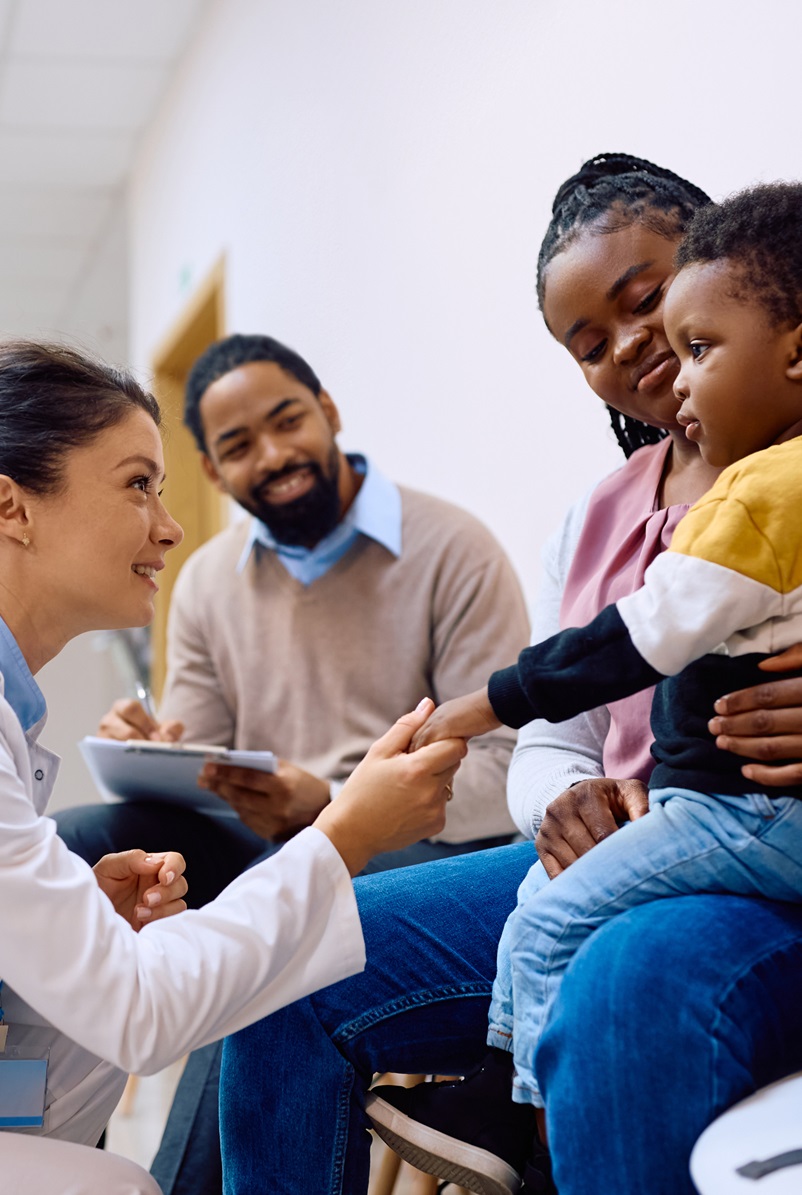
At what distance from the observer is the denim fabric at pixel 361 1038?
40.3 inches

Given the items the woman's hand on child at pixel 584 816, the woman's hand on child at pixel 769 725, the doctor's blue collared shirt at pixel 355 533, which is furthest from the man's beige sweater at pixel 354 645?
the woman's hand on child at pixel 769 725

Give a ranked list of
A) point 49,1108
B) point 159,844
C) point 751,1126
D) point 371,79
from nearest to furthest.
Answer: point 751,1126 < point 49,1108 < point 159,844 < point 371,79

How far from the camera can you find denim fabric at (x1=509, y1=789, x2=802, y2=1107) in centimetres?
83

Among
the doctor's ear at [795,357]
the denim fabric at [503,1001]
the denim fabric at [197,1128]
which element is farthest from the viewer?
the denim fabric at [197,1128]

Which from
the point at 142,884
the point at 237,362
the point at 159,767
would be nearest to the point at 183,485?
the point at 237,362

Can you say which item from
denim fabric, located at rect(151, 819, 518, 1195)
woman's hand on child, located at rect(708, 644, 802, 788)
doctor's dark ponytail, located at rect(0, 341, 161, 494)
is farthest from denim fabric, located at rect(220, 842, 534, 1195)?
doctor's dark ponytail, located at rect(0, 341, 161, 494)

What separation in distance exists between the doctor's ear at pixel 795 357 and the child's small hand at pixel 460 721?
0.35m

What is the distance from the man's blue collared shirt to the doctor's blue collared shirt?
0.89 m

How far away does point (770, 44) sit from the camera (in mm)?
1300

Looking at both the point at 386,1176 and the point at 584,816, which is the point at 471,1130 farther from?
the point at 386,1176

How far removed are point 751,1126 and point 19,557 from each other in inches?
30.5

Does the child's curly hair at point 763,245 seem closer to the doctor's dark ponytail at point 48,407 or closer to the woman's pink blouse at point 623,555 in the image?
the woman's pink blouse at point 623,555

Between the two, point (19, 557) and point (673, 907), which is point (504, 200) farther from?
point (673, 907)

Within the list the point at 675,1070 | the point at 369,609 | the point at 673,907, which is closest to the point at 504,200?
the point at 369,609
